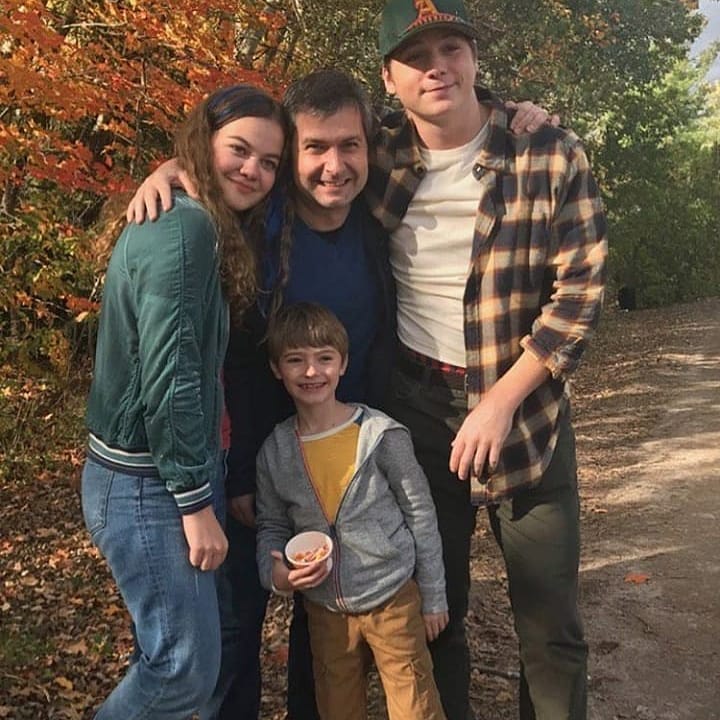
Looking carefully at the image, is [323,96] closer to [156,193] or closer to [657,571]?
[156,193]

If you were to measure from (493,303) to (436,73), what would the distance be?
65 centimetres

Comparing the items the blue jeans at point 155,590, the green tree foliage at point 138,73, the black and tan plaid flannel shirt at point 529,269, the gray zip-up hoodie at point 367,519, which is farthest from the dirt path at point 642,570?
the green tree foliage at point 138,73

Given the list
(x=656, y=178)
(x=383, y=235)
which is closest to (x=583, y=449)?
(x=383, y=235)

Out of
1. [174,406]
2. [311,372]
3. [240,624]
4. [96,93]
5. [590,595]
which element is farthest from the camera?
[96,93]

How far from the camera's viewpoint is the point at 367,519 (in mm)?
2574

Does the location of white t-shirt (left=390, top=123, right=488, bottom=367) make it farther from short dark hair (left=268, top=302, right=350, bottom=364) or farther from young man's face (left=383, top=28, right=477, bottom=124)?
short dark hair (left=268, top=302, right=350, bottom=364)

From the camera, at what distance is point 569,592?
8.71 feet

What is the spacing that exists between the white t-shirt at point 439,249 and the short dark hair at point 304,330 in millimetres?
259

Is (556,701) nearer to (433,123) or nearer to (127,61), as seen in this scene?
(433,123)

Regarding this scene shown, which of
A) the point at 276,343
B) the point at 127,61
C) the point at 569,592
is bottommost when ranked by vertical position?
the point at 569,592

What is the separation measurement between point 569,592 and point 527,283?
35.9 inches

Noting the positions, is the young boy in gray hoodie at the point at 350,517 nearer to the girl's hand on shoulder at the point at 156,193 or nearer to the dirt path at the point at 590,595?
the girl's hand on shoulder at the point at 156,193

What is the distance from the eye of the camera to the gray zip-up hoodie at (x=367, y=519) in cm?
257

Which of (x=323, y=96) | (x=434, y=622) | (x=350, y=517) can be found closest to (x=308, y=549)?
(x=350, y=517)
